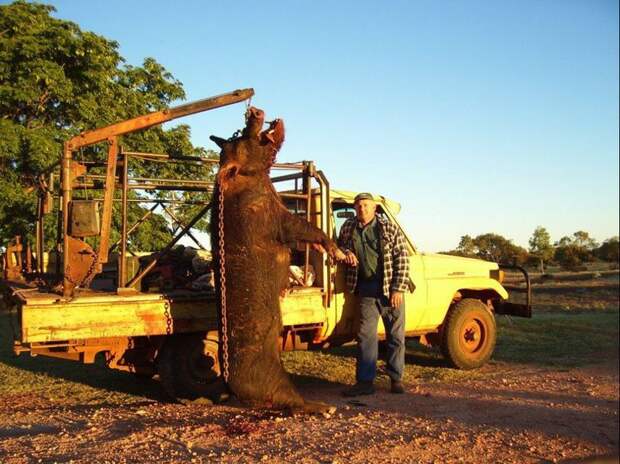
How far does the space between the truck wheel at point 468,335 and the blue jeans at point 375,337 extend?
56.1 inches

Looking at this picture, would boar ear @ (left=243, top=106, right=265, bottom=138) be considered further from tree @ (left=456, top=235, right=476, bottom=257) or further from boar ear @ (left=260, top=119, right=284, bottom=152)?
tree @ (left=456, top=235, right=476, bottom=257)

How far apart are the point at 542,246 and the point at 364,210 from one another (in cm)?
3725

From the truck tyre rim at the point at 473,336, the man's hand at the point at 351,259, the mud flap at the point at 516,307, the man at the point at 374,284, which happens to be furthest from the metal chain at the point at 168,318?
the mud flap at the point at 516,307

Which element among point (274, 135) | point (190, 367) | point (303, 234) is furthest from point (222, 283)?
point (274, 135)

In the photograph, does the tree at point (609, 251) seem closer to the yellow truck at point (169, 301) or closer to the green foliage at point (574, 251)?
the green foliage at point (574, 251)

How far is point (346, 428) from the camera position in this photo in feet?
15.3

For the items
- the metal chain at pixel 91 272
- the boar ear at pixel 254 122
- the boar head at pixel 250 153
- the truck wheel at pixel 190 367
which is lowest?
the truck wheel at pixel 190 367

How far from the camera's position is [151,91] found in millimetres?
15555

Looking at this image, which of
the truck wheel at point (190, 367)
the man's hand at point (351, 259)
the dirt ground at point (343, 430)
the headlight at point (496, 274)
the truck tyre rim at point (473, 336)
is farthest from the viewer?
the headlight at point (496, 274)

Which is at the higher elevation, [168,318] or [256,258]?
[256,258]

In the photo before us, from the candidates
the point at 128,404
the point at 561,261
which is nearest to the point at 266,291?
the point at 128,404

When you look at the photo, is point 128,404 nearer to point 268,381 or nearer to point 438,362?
point 268,381

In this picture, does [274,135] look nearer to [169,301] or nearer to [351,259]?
[351,259]

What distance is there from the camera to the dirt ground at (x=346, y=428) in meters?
4.07
